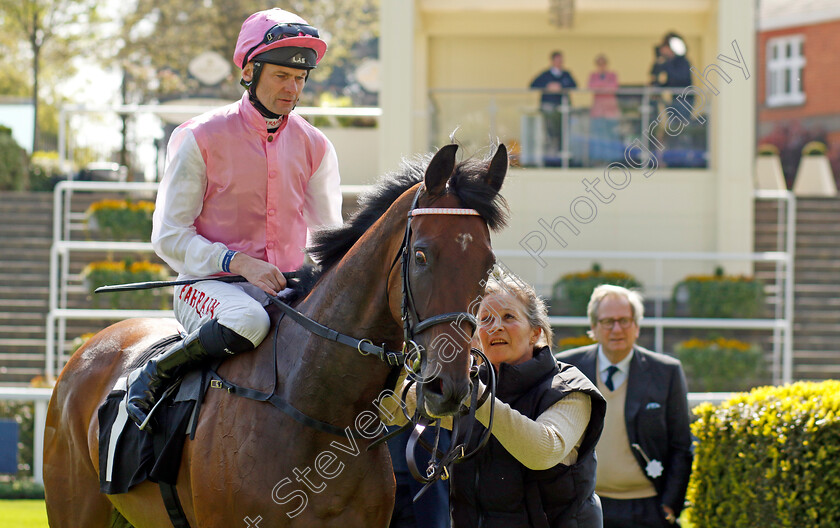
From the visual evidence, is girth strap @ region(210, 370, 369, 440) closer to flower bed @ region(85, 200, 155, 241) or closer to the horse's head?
the horse's head

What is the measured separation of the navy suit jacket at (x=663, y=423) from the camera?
471 cm

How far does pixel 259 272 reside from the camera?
10.3ft

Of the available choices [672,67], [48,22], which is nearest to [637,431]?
[672,67]

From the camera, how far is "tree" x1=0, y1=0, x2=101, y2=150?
22.5m

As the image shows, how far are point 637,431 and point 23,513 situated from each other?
4748 millimetres

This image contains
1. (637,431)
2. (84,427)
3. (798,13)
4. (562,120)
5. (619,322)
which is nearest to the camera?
(84,427)

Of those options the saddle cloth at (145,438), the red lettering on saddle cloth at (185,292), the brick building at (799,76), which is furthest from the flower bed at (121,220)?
the brick building at (799,76)

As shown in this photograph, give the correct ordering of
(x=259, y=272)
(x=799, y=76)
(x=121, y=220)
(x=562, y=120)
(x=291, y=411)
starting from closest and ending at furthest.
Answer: (x=291, y=411) < (x=259, y=272) < (x=121, y=220) < (x=562, y=120) < (x=799, y=76)

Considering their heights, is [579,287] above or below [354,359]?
below

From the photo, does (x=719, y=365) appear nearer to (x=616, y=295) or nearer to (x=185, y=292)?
(x=616, y=295)

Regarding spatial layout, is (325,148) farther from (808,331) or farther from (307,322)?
(808,331)

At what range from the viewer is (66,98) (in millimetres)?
25766

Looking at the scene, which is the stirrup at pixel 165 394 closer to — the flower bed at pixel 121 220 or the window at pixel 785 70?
the flower bed at pixel 121 220

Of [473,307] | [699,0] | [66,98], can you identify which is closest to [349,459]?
[473,307]
